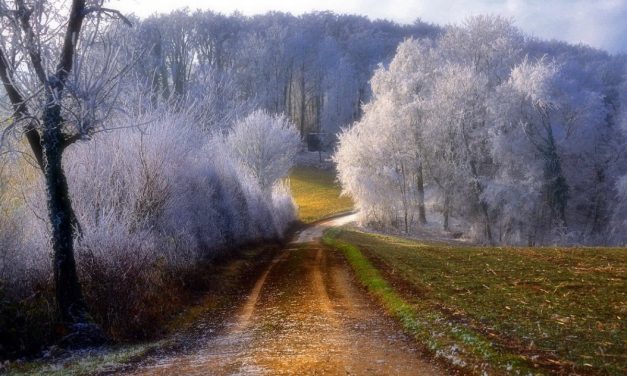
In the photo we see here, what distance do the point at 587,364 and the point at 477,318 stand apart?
3169 millimetres

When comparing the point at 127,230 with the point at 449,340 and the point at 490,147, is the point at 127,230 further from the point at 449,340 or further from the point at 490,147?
the point at 490,147

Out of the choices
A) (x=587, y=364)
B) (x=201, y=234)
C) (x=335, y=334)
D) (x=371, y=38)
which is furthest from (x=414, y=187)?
(x=371, y=38)

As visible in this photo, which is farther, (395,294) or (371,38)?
(371,38)

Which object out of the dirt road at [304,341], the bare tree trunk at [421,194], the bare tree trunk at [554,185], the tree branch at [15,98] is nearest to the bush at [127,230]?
the dirt road at [304,341]

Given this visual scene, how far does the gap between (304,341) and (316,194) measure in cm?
5468

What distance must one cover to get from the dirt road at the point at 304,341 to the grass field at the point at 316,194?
34.4 metres

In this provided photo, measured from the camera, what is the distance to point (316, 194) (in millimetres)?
65688

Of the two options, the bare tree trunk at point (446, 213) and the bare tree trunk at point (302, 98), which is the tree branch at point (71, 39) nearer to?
the bare tree trunk at point (446, 213)

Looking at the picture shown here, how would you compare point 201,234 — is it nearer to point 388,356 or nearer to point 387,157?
point 388,356

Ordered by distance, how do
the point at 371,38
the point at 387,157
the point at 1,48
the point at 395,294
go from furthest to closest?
the point at 371,38
the point at 387,157
the point at 395,294
the point at 1,48

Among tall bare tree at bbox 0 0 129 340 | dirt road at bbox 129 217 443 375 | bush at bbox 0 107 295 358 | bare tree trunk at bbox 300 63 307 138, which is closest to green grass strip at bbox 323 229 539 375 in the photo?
dirt road at bbox 129 217 443 375

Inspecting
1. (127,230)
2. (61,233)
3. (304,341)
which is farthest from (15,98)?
(304,341)

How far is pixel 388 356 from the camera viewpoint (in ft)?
31.7

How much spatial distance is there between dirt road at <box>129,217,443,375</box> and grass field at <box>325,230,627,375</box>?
25.6 inches
